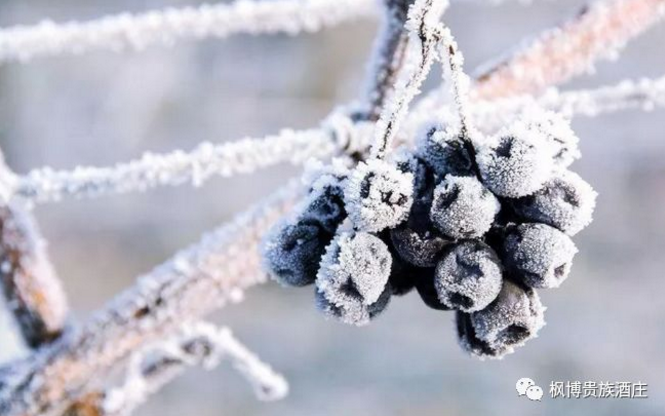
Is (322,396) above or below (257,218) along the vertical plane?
above

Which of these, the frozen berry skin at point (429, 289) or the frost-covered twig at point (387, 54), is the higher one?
the frost-covered twig at point (387, 54)

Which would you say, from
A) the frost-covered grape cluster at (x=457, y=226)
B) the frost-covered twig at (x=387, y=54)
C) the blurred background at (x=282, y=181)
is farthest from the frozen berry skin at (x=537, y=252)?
the blurred background at (x=282, y=181)

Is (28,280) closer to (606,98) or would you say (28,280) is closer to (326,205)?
(326,205)

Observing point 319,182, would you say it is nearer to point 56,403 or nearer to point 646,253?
point 56,403

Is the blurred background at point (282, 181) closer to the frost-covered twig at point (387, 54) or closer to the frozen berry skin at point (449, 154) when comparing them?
the frost-covered twig at point (387, 54)

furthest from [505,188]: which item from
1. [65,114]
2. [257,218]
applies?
[65,114]

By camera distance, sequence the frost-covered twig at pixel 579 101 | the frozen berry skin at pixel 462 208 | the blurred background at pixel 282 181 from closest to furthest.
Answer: the frozen berry skin at pixel 462 208 < the frost-covered twig at pixel 579 101 < the blurred background at pixel 282 181
